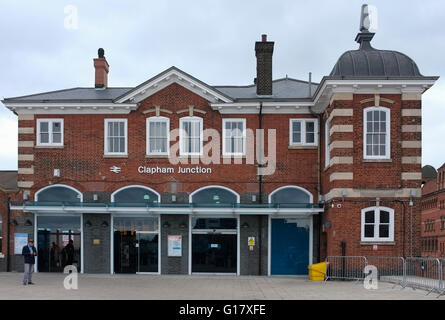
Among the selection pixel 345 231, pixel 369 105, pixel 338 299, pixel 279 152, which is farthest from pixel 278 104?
pixel 338 299

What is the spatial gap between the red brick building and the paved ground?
6527 cm

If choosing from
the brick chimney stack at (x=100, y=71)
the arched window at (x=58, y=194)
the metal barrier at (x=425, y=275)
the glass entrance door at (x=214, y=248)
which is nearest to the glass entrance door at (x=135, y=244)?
the glass entrance door at (x=214, y=248)

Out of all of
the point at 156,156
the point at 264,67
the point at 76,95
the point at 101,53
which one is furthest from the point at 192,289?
the point at 101,53

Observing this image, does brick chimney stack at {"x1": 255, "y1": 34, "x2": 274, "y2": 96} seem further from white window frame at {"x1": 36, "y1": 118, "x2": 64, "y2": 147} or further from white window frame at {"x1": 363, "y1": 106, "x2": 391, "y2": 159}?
white window frame at {"x1": 36, "y1": 118, "x2": 64, "y2": 147}

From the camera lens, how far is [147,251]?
24.2 metres

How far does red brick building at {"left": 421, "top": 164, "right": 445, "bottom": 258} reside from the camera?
80.8 meters

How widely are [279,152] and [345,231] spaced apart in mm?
5209

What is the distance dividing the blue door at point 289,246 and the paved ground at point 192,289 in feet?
4.73

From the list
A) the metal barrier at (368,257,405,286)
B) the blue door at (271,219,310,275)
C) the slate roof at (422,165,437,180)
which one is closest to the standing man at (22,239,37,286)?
the blue door at (271,219,310,275)

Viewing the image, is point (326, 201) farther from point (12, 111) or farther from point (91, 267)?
point (12, 111)

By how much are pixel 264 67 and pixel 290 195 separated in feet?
20.1

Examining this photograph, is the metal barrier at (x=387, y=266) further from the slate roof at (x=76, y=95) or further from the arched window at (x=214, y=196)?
the slate roof at (x=76, y=95)

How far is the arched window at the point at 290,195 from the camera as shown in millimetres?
24188

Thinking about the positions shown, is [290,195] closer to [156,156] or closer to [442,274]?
[156,156]
